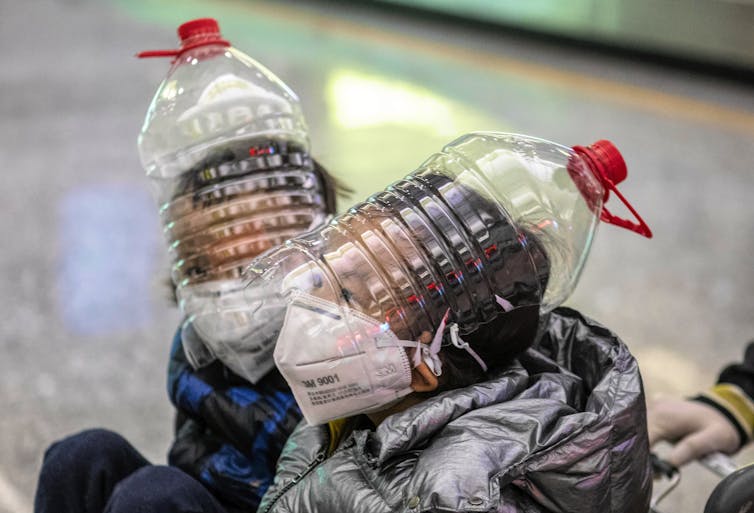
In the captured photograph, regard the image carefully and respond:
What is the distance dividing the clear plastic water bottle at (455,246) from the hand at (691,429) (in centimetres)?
48

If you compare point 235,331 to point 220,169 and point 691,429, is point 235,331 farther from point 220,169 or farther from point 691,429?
point 691,429

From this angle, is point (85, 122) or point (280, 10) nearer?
point (85, 122)

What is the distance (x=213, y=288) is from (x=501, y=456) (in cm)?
50

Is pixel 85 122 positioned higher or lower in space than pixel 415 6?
lower

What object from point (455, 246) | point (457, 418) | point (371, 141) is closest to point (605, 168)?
→ point (455, 246)

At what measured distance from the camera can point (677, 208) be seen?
2.96m

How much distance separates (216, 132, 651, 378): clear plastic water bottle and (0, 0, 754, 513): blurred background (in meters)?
0.50

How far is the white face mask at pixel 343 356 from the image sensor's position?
0.89 m

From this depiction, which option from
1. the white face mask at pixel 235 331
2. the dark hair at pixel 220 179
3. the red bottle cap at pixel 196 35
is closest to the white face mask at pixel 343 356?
the white face mask at pixel 235 331

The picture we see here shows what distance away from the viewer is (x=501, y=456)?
84 cm

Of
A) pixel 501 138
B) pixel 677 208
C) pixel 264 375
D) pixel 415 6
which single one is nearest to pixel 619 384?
pixel 501 138

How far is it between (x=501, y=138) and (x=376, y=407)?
373mm

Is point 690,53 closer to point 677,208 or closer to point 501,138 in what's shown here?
point 677,208

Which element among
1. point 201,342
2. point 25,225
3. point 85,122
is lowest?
point 201,342
